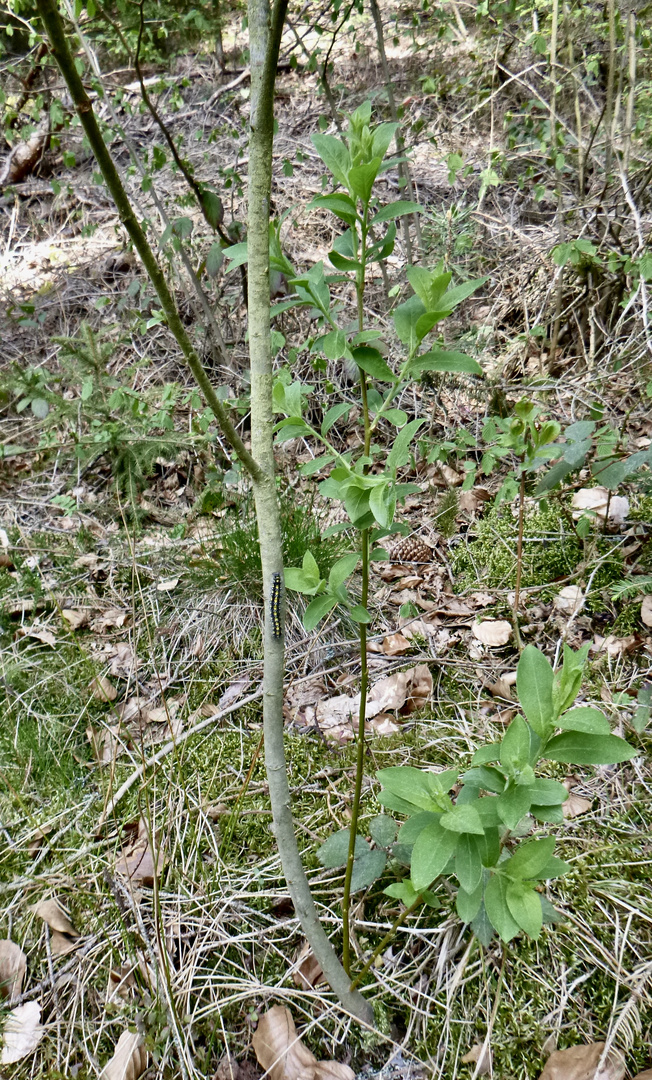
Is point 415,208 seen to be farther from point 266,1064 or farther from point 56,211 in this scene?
point 56,211

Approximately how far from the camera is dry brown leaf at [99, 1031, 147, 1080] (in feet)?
4.47

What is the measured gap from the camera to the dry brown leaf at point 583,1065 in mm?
1229

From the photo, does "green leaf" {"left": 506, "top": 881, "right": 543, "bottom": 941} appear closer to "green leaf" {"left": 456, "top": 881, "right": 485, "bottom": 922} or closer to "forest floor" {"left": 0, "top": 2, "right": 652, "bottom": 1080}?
"green leaf" {"left": 456, "top": 881, "right": 485, "bottom": 922}

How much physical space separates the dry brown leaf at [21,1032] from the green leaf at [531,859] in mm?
1189

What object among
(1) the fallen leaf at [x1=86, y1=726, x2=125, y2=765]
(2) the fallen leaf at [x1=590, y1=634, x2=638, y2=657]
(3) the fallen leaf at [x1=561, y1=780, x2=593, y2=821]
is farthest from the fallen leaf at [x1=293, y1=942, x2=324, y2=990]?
(2) the fallen leaf at [x1=590, y1=634, x2=638, y2=657]

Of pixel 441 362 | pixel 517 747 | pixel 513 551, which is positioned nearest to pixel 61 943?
pixel 517 747

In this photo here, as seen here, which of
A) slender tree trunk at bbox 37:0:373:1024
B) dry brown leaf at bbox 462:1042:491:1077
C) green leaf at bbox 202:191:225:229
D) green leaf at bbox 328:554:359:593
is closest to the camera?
slender tree trunk at bbox 37:0:373:1024

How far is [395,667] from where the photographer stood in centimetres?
216

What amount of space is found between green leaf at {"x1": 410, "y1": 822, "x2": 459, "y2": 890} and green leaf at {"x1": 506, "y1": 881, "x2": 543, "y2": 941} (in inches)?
5.0

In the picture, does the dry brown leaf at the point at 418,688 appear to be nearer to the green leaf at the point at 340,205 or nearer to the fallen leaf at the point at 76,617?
the fallen leaf at the point at 76,617

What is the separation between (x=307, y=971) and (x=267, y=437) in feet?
4.01

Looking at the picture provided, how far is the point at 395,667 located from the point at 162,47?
19.6 ft

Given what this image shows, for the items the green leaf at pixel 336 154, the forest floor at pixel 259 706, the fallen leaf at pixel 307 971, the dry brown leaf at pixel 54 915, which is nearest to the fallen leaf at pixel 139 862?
the forest floor at pixel 259 706

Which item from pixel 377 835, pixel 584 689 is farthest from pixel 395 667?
pixel 377 835
